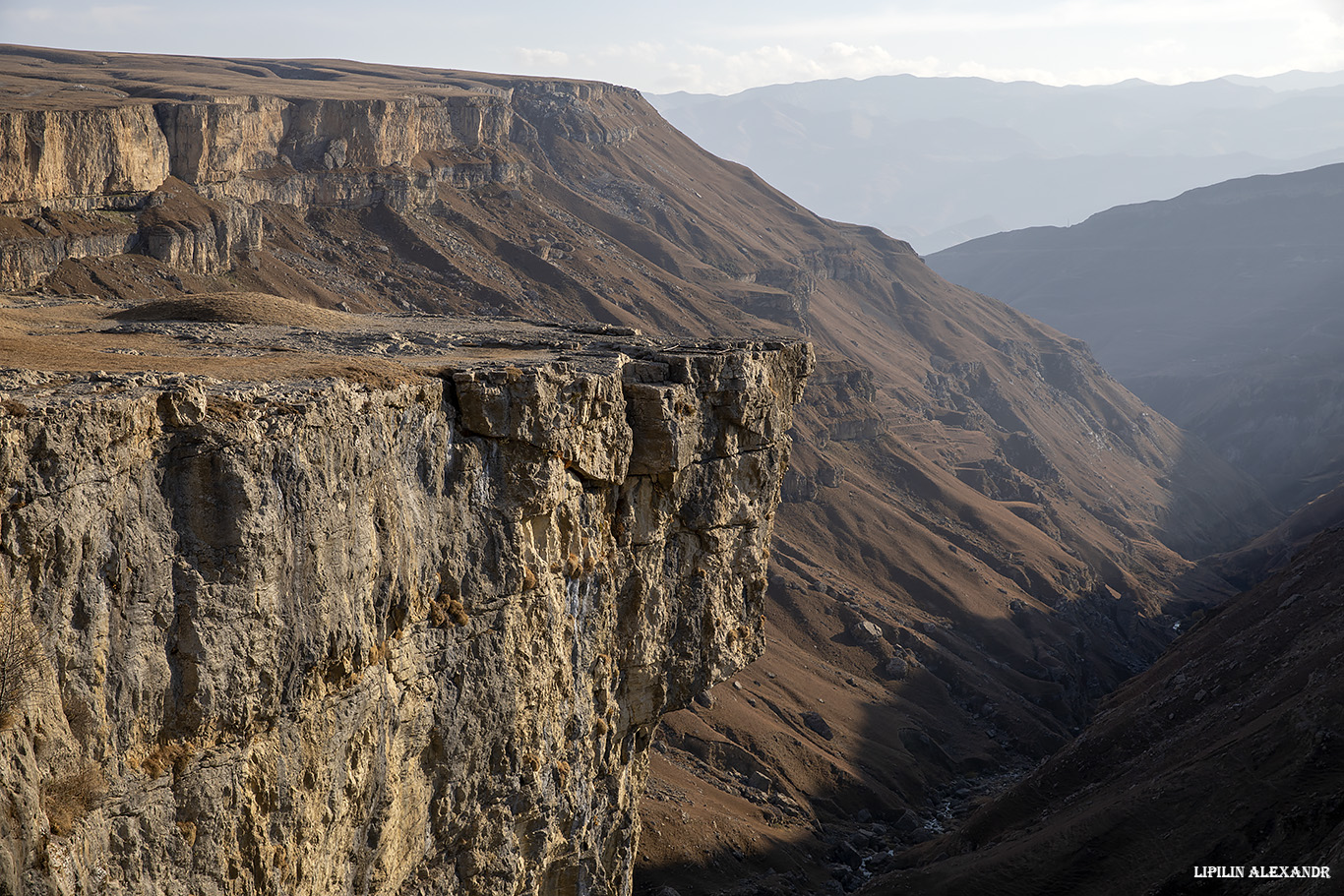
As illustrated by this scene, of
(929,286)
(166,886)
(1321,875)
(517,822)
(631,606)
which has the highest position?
(929,286)

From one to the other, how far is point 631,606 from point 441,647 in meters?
7.60

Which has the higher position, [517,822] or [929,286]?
[929,286]

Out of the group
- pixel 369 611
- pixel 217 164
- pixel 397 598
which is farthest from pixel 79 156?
pixel 369 611

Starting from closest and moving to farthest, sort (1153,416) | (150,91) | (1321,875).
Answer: (1321,875) < (150,91) < (1153,416)

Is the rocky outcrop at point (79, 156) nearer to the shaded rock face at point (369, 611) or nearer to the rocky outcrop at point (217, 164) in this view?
the rocky outcrop at point (217, 164)

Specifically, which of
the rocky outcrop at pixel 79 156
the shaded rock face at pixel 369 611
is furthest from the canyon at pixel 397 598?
the rocky outcrop at pixel 79 156

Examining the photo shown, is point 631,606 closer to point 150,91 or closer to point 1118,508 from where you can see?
point 150,91

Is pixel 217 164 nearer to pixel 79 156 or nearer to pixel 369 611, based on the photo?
pixel 79 156

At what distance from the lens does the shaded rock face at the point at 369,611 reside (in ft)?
54.6

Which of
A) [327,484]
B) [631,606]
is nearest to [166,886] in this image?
[327,484]

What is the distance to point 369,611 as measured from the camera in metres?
21.8

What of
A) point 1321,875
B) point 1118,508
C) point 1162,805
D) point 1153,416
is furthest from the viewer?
point 1153,416

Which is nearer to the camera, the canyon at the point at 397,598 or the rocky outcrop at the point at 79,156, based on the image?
the canyon at the point at 397,598

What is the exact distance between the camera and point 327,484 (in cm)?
2039
